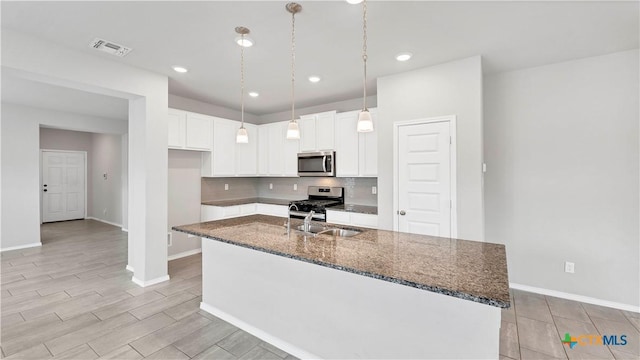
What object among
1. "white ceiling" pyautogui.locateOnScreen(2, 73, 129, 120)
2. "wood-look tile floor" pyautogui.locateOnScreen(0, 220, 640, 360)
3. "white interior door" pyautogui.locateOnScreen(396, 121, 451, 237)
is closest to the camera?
"wood-look tile floor" pyautogui.locateOnScreen(0, 220, 640, 360)

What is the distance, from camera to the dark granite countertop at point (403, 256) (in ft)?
4.37

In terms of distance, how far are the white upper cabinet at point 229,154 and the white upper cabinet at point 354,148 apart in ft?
5.90

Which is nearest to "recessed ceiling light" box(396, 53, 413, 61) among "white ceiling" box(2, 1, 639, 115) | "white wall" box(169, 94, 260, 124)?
"white ceiling" box(2, 1, 639, 115)

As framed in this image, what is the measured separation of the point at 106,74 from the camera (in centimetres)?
308

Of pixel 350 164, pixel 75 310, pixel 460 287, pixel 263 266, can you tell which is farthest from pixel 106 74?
pixel 460 287

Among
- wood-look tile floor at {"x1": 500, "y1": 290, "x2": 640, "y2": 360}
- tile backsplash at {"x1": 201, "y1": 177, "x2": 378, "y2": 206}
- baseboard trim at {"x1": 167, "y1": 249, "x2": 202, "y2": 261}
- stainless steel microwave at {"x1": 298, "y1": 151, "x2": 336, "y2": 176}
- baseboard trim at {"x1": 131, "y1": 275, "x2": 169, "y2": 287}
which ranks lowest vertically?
wood-look tile floor at {"x1": 500, "y1": 290, "x2": 640, "y2": 360}

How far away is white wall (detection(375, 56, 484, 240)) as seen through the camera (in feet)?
9.80

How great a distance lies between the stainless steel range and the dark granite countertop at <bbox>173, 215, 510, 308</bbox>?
5.62 feet

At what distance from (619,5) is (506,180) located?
6.32ft

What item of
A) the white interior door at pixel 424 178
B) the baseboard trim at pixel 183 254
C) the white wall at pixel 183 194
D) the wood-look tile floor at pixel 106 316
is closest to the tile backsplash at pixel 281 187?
the white wall at pixel 183 194

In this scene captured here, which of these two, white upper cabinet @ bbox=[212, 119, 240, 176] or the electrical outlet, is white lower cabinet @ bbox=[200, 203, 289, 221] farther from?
the electrical outlet

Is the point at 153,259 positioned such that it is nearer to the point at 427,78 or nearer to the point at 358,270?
the point at 358,270

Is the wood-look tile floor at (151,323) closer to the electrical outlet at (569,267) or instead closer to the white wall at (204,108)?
the electrical outlet at (569,267)

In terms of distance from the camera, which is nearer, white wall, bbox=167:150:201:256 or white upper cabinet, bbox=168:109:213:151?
white upper cabinet, bbox=168:109:213:151
